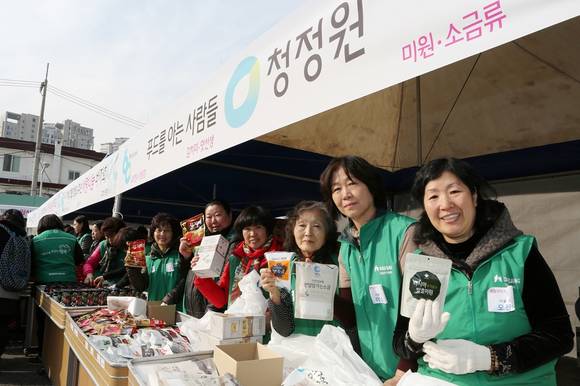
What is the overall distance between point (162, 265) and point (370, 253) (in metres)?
2.25

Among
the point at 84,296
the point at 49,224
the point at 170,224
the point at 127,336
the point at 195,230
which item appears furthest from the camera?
the point at 49,224

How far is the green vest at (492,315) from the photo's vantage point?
118 cm

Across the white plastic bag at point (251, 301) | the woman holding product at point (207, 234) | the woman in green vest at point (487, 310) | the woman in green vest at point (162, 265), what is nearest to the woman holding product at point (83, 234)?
the woman in green vest at point (162, 265)

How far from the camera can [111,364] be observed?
169 centimetres

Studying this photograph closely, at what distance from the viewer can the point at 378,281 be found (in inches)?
63.2

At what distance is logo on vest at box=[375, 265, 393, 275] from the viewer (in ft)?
5.22

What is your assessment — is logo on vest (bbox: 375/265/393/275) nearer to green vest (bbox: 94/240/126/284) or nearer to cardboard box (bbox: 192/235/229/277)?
cardboard box (bbox: 192/235/229/277)

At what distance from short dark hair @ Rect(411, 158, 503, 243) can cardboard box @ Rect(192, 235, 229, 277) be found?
3.86 feet

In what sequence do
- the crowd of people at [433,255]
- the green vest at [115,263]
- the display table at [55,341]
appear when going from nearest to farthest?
1. the crowd of people at [433,255]
2. the display table at [55,341]
3. the green vest at [115,263]

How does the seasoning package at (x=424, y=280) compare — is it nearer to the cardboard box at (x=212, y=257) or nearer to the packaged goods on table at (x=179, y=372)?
the packaged goods on table at (x=179, y=372)

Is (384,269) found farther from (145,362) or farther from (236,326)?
(145,362)

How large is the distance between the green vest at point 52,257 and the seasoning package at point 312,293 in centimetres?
433

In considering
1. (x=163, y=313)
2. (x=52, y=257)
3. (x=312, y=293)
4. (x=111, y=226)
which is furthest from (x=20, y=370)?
(x=312, y=293)

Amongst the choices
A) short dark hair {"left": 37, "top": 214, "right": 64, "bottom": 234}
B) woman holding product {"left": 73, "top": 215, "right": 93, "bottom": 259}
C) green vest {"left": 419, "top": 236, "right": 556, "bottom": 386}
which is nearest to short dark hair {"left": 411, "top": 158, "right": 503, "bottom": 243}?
green vest {"left": 419, "top": 236, "right": 556, "bottom": 386}
